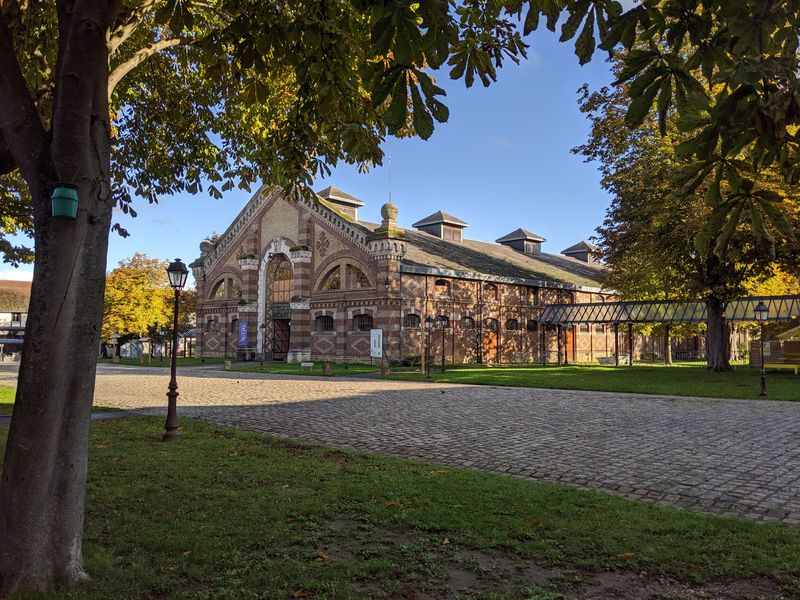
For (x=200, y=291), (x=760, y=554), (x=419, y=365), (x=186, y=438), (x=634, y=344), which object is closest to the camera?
(x=760, y=554)

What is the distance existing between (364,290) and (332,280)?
→ 3567 mm

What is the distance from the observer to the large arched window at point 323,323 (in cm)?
3700

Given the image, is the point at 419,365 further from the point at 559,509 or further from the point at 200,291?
the point at 559,509

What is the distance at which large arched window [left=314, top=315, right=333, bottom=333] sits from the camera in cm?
3700

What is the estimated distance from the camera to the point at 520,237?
5400 cm

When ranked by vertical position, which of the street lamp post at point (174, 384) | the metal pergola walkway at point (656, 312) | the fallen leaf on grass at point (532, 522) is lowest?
the fallen leaf on grass at point (532, 522)

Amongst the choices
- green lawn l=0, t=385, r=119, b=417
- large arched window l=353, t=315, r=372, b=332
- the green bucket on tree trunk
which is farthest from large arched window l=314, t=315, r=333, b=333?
the green bucket on tree trunk

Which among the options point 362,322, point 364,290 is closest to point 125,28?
point 364,290

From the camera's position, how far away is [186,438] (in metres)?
9.52

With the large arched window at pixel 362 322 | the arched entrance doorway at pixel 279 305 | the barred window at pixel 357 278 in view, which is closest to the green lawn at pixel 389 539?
the large arched window at pixel 362 322

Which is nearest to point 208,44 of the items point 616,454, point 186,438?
point 186,438

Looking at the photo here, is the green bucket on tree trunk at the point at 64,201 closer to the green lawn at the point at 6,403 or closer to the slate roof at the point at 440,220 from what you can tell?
the green lawn at the point at 6,403

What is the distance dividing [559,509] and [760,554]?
169 cm

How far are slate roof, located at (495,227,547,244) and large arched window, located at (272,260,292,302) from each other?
23.2m
